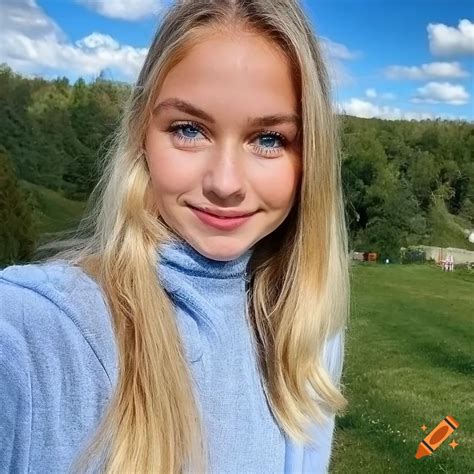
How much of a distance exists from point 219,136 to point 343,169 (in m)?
1.47

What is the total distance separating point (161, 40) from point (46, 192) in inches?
53.6

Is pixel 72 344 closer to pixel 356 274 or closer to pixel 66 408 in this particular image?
pixel 66 408

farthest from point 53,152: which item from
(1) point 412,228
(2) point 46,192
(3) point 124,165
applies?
(3) point 124,165

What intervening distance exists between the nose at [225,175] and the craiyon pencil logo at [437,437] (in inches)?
Result: 58.8

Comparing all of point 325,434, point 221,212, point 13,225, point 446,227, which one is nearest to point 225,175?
point 221,212

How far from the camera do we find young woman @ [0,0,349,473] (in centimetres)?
55

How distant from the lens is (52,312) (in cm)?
55

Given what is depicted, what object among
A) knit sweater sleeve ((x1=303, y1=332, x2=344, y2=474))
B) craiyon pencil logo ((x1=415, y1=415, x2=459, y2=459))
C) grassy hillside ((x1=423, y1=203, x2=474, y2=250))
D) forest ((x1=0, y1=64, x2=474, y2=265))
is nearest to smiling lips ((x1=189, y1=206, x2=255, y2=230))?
knit sweater sleeve ((x1=303, y1=332, x2=344, y2=474))

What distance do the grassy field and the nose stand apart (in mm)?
1257

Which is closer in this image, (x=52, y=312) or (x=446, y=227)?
(x=52, y=312)

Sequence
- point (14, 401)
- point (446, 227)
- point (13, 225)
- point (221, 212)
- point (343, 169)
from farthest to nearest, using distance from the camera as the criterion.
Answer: point (446, 227) → point (343, 169) → point (13, 225) → point (221, 212) → point (14, 401)

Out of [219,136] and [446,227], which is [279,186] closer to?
[219,136]

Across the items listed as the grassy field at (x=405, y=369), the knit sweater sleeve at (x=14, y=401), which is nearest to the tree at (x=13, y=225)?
the grassy field at (x=405, y=369)

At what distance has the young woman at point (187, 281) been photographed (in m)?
0.55
